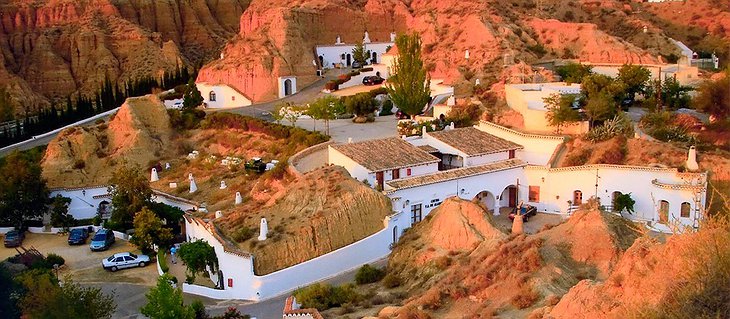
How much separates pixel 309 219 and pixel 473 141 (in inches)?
438

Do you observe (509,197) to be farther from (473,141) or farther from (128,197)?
(128,197)

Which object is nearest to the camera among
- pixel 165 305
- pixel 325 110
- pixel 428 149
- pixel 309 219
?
pixel 165 305

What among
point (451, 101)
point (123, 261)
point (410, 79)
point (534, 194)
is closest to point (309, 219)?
point (123, 261)

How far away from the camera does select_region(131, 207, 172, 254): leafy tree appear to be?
1233 inches

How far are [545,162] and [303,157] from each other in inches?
440

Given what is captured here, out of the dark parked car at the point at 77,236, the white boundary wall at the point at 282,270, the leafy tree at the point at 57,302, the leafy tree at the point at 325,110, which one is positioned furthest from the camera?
the leafy tree at the point at 325,110

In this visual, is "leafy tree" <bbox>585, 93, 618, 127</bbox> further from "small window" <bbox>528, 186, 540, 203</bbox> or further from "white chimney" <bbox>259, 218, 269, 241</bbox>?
"white chimney" <bbox>259, 218, 269, 241</bbox>

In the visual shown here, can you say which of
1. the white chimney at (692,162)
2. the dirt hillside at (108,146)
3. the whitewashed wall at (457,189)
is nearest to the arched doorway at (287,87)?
the dirt hillside at (108,146)

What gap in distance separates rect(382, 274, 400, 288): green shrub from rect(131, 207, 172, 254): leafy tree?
1058 cm

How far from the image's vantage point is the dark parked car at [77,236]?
3447cm

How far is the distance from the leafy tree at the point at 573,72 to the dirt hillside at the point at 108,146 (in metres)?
23.7

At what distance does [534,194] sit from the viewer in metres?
34.9

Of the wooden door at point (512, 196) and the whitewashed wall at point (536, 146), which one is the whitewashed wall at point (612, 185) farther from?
the whitewashed wall at point (536, 146)

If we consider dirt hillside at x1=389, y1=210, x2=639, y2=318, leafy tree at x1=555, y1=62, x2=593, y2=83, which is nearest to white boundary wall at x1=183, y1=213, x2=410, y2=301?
dirt hillside at x1=389, y1=210, x2=639, y2=318
